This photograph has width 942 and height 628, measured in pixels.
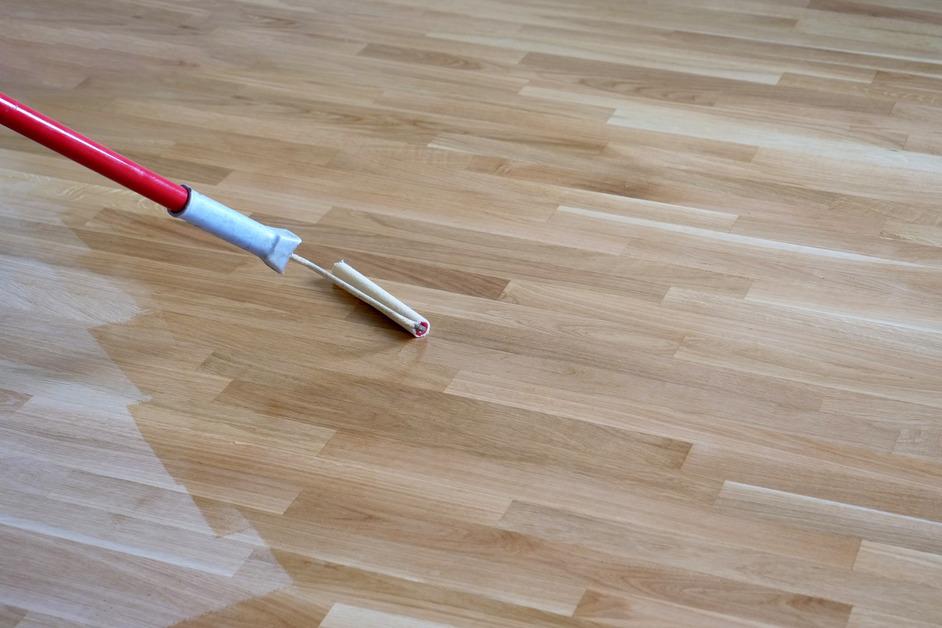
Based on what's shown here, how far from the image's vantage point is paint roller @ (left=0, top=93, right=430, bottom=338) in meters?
1.58

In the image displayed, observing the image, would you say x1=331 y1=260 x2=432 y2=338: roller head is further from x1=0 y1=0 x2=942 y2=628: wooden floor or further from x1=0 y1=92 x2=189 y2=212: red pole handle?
x1=0 y1=92 x2=189 y2=212: red pole handle

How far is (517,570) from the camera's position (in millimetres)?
1465

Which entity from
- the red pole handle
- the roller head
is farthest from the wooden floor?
the red pole handle

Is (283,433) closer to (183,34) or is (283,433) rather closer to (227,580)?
(227,580)

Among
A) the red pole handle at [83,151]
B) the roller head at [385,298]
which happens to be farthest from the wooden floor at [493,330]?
the red pole handle at [83,151]

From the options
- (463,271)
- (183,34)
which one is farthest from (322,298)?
(183,34)

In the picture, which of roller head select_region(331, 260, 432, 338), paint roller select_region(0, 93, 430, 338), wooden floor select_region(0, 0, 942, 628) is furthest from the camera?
roller head select_region(331, 260, 432, 338)

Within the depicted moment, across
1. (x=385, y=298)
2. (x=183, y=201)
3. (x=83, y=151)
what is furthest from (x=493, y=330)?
(x=83, y=151)

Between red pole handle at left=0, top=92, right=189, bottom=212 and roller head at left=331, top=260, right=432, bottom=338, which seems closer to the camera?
red pole handle at left=0, top=92, right=189, bottom=212

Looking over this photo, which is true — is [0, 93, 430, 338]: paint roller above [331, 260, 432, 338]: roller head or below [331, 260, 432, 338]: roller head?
above

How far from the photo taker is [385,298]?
1.86 m

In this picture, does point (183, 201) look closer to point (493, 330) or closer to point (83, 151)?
point (83, 151)

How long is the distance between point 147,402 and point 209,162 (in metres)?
0.68

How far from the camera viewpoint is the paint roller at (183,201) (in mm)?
1579
